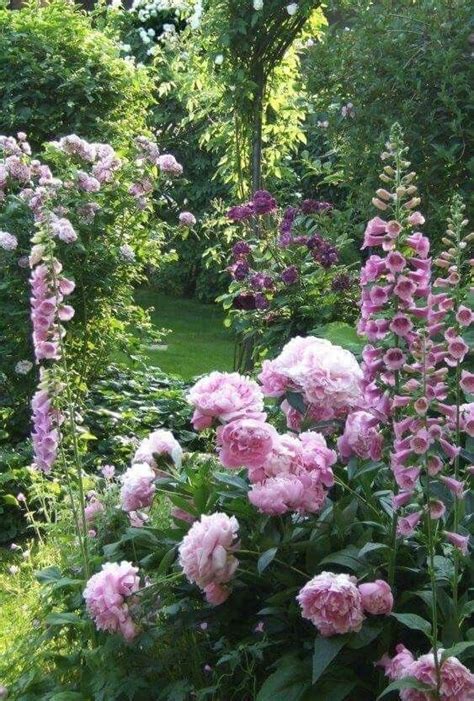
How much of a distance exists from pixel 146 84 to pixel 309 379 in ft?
15.1

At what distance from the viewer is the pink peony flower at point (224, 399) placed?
7.24 ft

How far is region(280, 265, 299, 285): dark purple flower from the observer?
14.9ft

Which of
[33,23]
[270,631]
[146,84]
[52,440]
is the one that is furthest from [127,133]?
[270,631]

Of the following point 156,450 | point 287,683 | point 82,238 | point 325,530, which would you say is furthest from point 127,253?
point 287,683

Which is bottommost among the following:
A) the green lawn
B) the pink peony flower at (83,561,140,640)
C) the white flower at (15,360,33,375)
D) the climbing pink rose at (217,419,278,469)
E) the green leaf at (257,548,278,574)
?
the green lawn

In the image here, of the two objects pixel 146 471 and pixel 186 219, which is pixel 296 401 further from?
pixel 186 219

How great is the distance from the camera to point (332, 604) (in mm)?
1896

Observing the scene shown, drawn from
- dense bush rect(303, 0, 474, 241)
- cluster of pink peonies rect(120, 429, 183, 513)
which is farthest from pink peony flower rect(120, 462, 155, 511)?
dense bush rect(303, 0, 474, 241)

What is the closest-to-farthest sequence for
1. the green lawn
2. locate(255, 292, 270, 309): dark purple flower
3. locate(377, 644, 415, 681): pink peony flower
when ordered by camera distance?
1. locate(377, 644, 415, 681): pink peony flower
2. locate(255, 292, 270, 309): dark purple flower
3. the green lawn

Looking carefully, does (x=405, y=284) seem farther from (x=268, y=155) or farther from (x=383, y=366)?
(x=268, y=155)

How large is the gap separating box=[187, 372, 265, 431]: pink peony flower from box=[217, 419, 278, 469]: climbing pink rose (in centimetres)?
8

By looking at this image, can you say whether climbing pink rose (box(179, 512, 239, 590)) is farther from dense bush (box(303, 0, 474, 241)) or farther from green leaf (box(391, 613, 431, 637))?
dense bush (box(303, 0, 474, 241))

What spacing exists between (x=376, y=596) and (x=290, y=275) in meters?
2.71

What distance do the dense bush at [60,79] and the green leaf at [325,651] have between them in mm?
4672
